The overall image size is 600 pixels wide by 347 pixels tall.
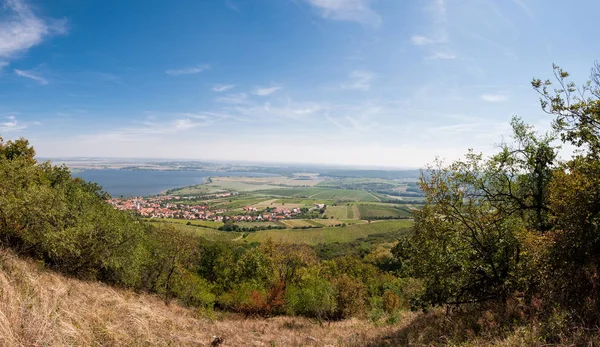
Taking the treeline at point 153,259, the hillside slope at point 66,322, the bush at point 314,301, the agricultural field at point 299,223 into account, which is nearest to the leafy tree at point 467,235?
the hillside slope at point 66,322

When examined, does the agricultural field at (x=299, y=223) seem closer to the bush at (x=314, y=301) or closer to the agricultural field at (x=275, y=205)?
the agricultural field at (x=275, y=205)

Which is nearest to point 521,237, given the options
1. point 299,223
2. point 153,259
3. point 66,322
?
point 66,322

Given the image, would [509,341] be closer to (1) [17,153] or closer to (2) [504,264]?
(2) [504,264]

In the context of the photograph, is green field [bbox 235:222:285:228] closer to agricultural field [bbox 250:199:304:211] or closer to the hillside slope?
agricultural field [bbox 250:199:304:211]

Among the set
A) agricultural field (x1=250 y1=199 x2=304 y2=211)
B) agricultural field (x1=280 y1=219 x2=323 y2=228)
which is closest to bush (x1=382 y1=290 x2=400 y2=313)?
agricultural field (x1=280 y1=219 x2=323 y2=228)

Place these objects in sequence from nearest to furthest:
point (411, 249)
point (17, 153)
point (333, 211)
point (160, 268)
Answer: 1. point (411, 249)
2. point (160, 268)
3. point (17, 153)
4. point (333, 211)

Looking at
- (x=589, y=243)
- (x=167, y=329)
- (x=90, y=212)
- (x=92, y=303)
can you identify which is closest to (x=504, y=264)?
(x=589, y=243)
